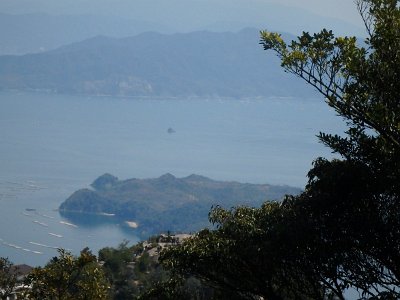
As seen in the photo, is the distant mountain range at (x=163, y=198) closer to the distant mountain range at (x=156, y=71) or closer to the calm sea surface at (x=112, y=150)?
the calm sea surface at (x=112, y=150)

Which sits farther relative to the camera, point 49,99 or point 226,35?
point 226,35

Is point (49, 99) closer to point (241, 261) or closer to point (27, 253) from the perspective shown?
point (27, 253)

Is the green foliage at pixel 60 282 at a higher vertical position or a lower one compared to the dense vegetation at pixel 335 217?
lower

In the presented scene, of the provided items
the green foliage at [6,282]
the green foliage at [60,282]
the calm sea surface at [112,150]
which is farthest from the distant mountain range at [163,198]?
the green foliage at [60,282]

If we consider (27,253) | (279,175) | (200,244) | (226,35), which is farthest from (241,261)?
(226,35)

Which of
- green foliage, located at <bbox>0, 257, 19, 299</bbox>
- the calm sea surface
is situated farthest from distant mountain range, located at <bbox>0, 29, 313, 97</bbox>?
green foliage, located at <bbox>0, 257, 19, 299</bbox>

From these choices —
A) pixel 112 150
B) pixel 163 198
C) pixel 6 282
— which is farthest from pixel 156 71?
pixel 6 282
